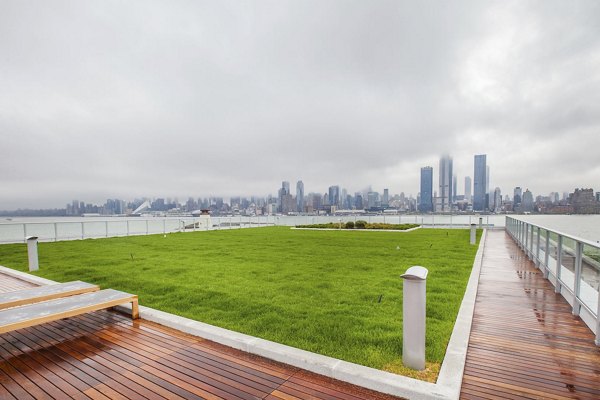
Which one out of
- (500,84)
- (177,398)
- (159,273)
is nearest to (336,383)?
(177,398)

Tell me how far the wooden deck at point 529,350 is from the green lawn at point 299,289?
398mm

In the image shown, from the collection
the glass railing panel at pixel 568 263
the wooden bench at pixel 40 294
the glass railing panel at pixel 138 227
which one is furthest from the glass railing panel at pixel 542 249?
the glass railing panel at pixel 138 227

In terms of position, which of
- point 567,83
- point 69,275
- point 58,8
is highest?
point 58,8

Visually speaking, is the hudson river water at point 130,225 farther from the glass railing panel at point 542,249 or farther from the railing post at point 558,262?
the railing post at point 558,262

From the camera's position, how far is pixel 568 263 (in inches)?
201

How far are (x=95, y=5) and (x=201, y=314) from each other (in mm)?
16296

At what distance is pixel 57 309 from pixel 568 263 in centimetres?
820

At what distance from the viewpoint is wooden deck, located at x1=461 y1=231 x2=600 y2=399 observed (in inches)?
103

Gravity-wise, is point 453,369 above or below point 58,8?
below

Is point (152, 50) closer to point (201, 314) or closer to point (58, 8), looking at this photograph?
point (58, 8)

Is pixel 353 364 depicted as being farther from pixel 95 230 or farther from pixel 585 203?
pixel 585 203

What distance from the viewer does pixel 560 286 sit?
583cm

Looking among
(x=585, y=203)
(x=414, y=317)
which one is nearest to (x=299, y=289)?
(x=414, y=317)

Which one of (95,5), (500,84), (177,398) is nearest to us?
(177,398)
